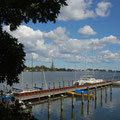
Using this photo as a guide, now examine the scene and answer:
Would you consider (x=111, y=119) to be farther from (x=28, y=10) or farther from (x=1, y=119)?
(x=28, y=10)

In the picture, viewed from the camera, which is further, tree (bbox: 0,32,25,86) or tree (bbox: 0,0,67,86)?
tree (bbox: 0,32,25,86)

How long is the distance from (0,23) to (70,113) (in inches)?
1009

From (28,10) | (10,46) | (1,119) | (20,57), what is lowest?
(1,119)

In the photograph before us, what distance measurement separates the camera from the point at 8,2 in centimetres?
381

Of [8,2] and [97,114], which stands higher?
[8,2]

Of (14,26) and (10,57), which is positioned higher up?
(14,26)

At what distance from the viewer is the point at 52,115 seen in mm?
29391

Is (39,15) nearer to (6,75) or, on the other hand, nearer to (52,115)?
(6,75)

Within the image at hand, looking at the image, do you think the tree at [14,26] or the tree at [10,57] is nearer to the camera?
the tree at [14,26]

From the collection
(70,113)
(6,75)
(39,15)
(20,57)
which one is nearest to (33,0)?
(39,15)

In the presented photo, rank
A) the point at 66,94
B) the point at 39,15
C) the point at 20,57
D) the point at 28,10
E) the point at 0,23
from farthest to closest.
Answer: the point at 66,94
the point at 20,57
the point at 0,23
the point at 39,15
the point at 28,10

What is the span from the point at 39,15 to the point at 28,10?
1147 mm

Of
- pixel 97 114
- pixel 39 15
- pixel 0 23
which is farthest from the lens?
pixel 97 114

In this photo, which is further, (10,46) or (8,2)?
(10,46)
